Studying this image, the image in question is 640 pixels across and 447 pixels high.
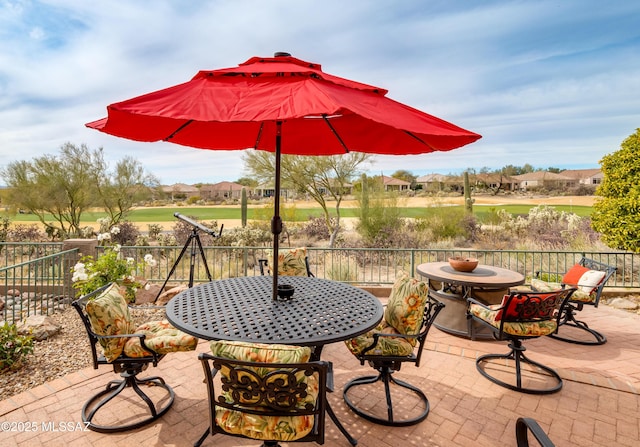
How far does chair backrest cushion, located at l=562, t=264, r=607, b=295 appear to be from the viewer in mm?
3846

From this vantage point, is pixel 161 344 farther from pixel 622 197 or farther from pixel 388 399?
pixel 622 197

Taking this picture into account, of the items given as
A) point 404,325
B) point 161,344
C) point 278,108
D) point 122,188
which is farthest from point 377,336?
point 122,188

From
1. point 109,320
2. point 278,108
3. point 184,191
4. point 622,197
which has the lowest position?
point 109,320

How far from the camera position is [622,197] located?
5.63 m

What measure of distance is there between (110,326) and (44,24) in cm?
562

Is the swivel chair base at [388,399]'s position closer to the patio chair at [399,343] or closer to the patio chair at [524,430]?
the patio chair at [399,343]

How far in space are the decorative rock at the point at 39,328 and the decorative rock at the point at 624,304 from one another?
25.8 feet

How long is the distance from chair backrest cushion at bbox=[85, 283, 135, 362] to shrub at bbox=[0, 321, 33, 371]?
58.8 inches

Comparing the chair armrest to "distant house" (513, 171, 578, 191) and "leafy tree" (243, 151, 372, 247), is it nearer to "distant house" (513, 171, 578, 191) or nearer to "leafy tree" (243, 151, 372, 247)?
"leafy tree" (243, 151, 372, 247)

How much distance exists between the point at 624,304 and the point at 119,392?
693 cm

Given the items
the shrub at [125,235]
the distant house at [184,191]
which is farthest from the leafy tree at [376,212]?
the distant house at [184,191]

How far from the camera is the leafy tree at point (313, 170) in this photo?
1241cm

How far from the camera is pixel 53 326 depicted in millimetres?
3832

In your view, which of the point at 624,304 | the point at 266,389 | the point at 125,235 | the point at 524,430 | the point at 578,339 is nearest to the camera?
the point at 524,430
